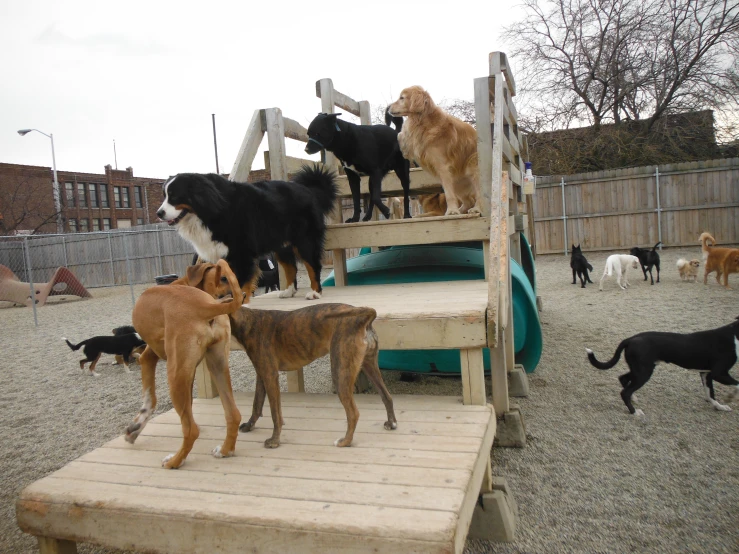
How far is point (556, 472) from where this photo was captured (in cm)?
309

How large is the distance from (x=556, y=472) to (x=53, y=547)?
2.51 meters

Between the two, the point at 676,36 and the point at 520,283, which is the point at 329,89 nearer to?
the point at 520,283

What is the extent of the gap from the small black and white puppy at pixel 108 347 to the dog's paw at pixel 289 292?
3.27 metres

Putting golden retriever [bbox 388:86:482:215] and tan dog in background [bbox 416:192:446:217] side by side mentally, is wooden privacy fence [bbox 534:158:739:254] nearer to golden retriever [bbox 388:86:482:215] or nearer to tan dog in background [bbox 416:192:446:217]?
tan dog in background [bbox 416:192:446:217]

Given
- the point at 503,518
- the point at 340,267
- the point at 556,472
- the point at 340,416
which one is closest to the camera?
the point at 503,518

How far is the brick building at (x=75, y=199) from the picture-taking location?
99.9 feet

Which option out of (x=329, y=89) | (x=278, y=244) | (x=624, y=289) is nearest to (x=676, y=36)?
(x=624, y=289)

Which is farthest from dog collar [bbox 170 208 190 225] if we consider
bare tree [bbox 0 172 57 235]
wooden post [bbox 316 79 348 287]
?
bare tree [bbox 0 172 57 235]

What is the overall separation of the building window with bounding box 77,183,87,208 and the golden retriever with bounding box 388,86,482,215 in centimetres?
3937

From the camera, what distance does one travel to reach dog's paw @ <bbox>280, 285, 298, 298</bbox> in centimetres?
399

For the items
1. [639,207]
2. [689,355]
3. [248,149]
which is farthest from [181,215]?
[639,207]

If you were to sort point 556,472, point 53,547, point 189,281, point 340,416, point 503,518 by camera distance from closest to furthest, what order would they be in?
point 53,547
point 189,281
point 503,518
point 340,416
point 556,472

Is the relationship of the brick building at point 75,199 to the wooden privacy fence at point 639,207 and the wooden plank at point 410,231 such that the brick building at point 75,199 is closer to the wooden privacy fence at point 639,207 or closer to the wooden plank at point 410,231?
the wooden privacy fence at point 639,207

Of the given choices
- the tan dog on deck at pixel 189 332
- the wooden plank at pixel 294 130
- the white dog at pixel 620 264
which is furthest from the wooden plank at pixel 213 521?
the white dog at pixel 620 264
